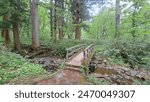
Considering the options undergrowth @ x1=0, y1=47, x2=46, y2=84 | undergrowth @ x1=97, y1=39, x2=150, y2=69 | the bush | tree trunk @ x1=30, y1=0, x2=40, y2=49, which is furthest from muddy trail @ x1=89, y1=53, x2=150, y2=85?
tree trunk @ x1=30, y1=0, x2=40, y2=49

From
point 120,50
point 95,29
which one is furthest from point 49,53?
point 95,29

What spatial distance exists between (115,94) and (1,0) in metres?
10.2

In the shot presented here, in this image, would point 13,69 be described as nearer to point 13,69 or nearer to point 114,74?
point 13,69

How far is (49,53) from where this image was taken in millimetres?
15695

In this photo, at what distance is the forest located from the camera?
827 cm

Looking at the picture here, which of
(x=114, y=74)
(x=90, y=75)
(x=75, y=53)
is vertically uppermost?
(x=75, y=53)

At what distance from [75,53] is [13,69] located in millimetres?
4585

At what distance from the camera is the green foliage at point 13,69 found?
7.97 meters

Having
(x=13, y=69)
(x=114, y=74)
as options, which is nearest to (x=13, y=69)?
(x=13, y=69)

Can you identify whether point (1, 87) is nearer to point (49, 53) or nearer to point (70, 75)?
point (70, 75)

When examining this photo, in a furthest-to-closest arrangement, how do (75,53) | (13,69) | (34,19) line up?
1. (34,19)
2. (75,53)
3. (13,69)

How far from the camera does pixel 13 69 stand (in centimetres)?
878

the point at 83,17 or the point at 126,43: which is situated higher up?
the point at 83,17

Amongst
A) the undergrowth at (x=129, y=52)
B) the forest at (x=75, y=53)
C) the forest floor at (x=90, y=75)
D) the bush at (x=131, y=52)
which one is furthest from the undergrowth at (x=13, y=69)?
the bush at (x=131, y=52)
